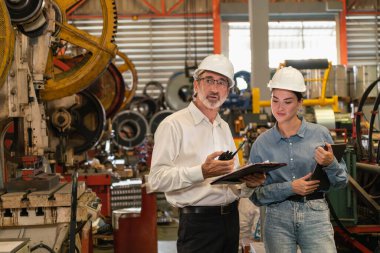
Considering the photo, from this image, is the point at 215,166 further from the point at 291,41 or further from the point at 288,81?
the point at 291,41

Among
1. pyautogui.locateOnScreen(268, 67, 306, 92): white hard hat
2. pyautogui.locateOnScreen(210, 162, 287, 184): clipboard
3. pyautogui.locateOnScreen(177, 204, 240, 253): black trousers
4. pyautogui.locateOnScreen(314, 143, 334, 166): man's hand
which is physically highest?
pyautogui.locateOnScreen(268, 67, 306, 92): white hard hat

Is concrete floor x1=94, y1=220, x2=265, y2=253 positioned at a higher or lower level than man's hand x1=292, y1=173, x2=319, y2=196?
lower

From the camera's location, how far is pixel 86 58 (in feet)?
17.3

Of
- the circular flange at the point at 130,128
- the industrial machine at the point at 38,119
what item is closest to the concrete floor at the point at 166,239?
the industrial machine at the point at 38,119

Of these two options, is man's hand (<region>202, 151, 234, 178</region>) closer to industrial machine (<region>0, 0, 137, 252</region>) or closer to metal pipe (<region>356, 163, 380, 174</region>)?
industrial machine (<region>0, 0, 137, 252</region>)

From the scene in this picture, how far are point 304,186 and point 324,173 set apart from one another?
0.14 metres

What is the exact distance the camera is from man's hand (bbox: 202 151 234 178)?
2723 millimetres

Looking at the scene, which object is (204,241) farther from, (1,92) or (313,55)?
(313,55)

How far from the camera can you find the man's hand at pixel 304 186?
2.79m

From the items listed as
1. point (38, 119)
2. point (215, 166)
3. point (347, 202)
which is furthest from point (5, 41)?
point (347, 202)

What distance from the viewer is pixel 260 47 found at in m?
9.64

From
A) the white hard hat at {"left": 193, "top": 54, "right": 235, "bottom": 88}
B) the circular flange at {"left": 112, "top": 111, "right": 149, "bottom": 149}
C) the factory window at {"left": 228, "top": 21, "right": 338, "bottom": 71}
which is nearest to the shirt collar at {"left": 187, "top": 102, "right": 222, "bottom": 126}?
the white hard hat at {"left": 193, "top": 54, "right": 235, "bottom": 88}

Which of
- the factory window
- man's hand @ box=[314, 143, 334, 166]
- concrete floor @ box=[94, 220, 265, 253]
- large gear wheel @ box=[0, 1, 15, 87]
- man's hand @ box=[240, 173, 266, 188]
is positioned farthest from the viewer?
the factory window

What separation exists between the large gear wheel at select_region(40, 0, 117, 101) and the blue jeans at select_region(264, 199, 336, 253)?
261cm
